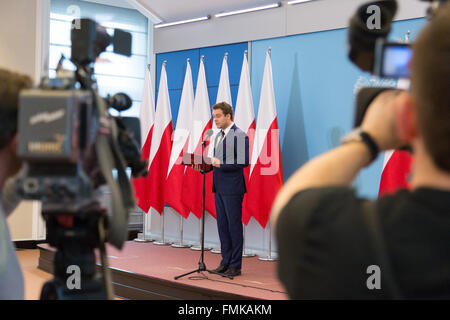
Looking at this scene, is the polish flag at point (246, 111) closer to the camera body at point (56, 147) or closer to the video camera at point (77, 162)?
the video camera at point (77, 162)

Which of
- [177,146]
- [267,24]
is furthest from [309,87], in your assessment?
[177,146]

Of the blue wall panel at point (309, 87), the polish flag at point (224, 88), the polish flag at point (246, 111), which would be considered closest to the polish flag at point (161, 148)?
the polish flag at point (224, 88)

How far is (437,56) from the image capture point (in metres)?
0.50

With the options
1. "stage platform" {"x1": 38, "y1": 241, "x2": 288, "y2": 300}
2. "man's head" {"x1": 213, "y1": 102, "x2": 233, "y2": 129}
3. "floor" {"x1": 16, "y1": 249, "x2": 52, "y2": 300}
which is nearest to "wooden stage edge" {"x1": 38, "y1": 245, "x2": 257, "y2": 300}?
"stage platform" {"x1": 38, "y1": 241, "x2": 288, "y2": 300}

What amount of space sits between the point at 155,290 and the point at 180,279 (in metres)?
0.25

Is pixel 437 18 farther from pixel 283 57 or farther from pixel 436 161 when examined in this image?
pixel 283 57

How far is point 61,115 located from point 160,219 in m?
5.63

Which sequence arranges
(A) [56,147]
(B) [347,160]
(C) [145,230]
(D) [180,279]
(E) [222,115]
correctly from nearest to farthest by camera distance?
(B) [347,160], (A) [56,147], (D) [180,279], (E) [222,115], (C) [145,230]

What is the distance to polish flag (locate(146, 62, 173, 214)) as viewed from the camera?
5.79 metres

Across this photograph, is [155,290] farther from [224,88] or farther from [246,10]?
[246,10]

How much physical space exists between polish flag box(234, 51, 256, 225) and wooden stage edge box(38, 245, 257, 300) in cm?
141

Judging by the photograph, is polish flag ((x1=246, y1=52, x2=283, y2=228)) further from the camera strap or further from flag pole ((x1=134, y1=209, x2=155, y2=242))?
the camera strap

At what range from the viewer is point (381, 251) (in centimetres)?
52
